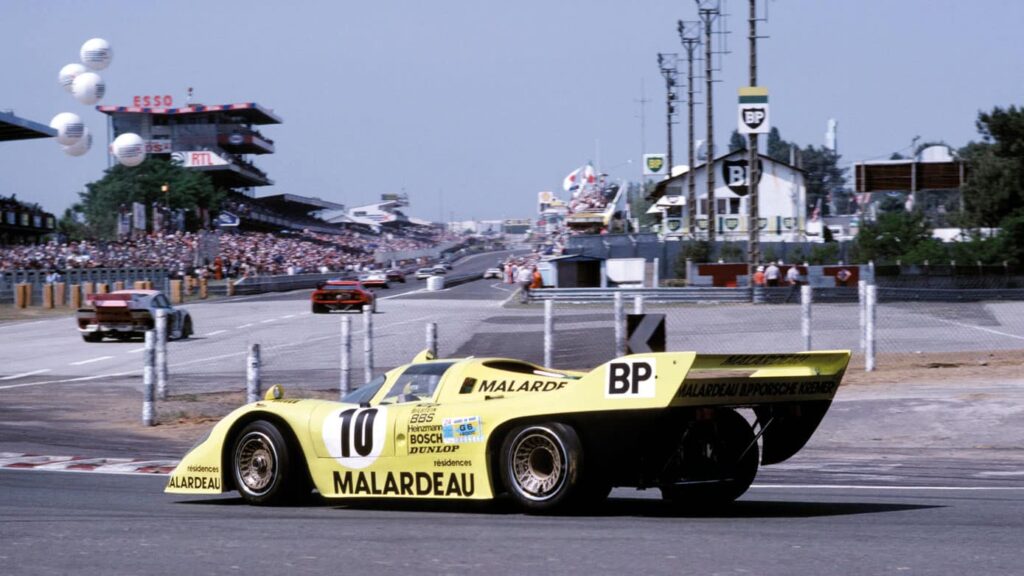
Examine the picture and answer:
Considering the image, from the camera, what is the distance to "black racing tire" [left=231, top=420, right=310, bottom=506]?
9062 mm

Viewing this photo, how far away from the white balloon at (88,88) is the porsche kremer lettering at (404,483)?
37.6 m

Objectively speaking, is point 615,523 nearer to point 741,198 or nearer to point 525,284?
point 525,284

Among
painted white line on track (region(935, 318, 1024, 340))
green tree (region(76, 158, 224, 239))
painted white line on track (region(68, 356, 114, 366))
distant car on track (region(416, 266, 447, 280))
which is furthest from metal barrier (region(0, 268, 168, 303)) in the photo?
green tree (region(76, 158, 224, 239))

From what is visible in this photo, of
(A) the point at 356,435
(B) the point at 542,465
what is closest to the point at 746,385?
(B) the point at 542,465

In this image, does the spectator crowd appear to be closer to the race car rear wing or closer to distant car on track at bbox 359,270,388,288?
distant car on track at bbox 359,270,388,288

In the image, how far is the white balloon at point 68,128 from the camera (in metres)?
45.2

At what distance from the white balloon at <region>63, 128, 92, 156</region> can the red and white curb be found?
34243 millimetres

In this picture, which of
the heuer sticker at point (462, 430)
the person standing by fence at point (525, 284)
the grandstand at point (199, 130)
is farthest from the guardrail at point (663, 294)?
the grandstand at point (199, 130)

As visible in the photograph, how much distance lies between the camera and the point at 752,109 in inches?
1569

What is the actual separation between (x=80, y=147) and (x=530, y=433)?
41220 mm

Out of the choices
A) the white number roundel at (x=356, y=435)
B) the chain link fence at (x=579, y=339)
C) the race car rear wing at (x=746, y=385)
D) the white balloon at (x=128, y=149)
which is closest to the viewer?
the race car rear wing at (x=746, y=385)

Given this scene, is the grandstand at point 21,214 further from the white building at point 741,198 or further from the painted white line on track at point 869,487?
the painted white line on track at point 869,487

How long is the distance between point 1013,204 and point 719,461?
215ft

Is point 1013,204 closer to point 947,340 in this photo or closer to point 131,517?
point 947,340
